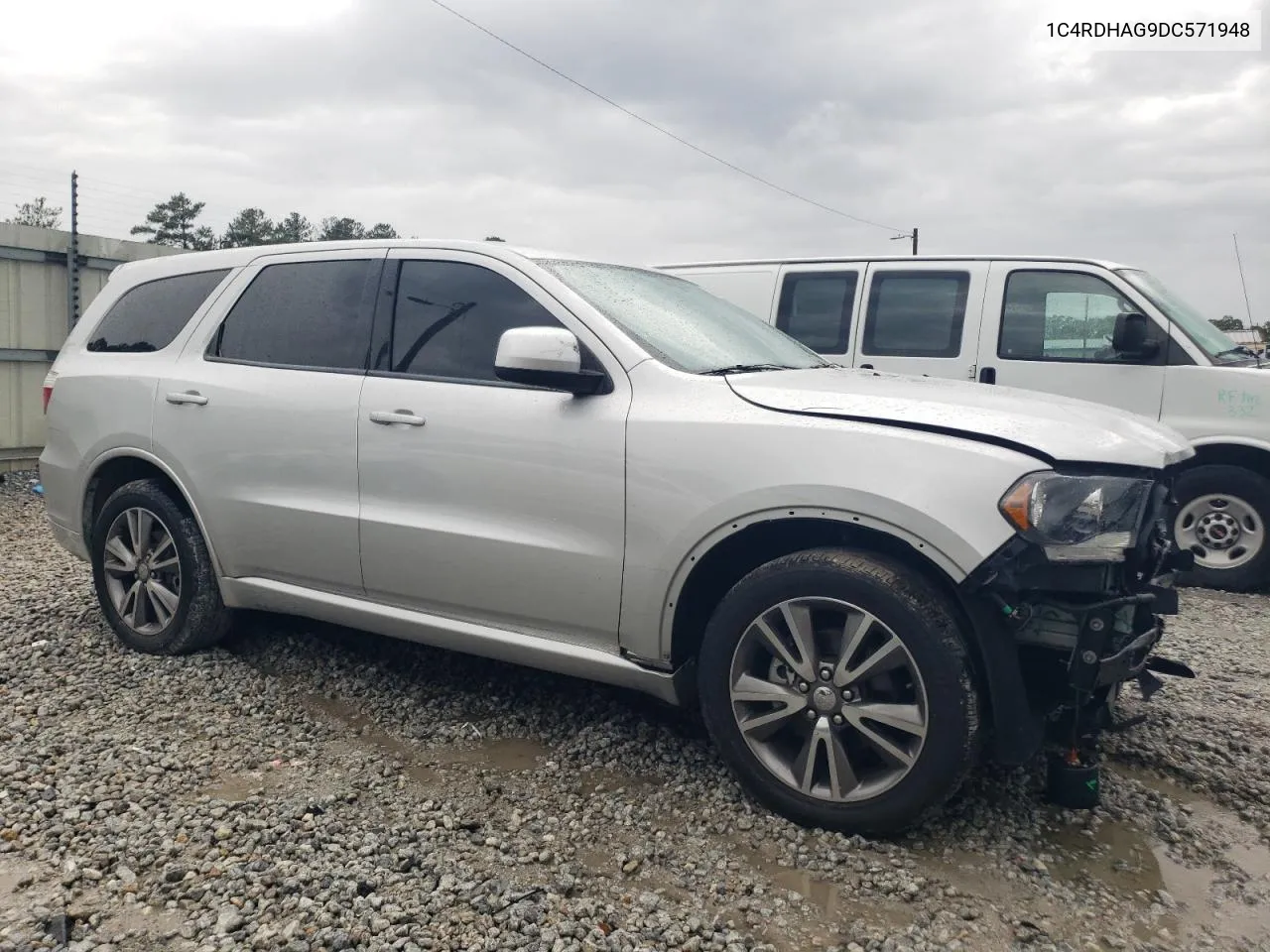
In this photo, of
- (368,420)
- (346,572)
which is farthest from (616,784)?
(368,420)

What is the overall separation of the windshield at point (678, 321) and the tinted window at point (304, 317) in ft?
2.67

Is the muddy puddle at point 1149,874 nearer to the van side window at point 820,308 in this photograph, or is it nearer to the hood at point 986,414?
the hood at point 986,414

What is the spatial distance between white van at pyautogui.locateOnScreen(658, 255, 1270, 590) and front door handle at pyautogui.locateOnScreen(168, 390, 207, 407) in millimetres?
4202

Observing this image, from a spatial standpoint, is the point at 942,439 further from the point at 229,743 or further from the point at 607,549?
the point at 229,743

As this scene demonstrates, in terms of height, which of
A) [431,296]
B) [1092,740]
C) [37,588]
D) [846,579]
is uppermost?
[431,296]

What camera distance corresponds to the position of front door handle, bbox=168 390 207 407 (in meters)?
4.27

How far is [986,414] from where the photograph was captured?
2.97 meters

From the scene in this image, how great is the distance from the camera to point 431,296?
12.7 ft

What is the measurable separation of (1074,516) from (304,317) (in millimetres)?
2949

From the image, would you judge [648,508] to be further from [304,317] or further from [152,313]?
[152,313]

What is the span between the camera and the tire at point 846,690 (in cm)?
281

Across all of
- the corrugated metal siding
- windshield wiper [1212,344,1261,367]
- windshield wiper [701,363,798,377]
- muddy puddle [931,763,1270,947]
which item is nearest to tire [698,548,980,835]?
muddy puddle [931,763,1270,947]

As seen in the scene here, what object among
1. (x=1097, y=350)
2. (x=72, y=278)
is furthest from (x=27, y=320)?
(x=1097, y=350)

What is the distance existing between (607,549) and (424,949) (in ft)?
4.16
